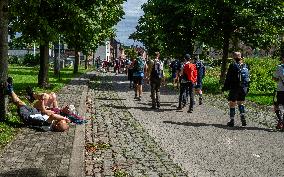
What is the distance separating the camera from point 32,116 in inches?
432

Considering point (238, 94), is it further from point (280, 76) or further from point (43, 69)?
point (43, 69)

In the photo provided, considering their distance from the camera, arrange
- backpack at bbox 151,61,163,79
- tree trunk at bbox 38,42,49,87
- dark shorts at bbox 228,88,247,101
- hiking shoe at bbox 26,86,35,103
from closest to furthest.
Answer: hiking shoe at bbox 26,86,35,103
dark shorts at bbox 228,88,247,101
backpack at bbox 151,61,163,79
tree trunk at bbox 38,42,49,87

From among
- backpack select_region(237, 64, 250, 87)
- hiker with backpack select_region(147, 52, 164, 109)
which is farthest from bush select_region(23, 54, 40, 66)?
backpack select_region(237, 64, 250, 87)

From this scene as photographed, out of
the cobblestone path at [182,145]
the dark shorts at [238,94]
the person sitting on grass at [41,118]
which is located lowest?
the cobblestone path at [182,145]

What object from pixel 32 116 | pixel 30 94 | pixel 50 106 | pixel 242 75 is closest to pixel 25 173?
pixel 32 116

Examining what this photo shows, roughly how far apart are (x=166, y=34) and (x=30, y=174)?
28799mm

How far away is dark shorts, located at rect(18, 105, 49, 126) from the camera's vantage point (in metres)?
10.9

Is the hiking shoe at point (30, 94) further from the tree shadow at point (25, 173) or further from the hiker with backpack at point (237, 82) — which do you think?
the tree shadow at point (25, 173)

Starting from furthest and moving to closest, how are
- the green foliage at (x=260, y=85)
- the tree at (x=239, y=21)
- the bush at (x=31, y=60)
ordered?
the bush at (x=31, y=60)
the tree at (x=239, y=21)
the green foliage at (x=260, y=85)

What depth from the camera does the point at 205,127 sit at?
1219cm

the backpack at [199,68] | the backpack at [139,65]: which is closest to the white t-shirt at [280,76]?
the backpack at [199,68]

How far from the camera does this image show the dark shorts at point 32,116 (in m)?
10.9

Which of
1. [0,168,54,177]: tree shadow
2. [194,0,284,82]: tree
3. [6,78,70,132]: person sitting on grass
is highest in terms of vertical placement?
[194,0,284,82]: tree

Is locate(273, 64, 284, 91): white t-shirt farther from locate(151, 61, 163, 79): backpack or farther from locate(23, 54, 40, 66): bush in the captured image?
locate(23, 54, 40, 66): bush
